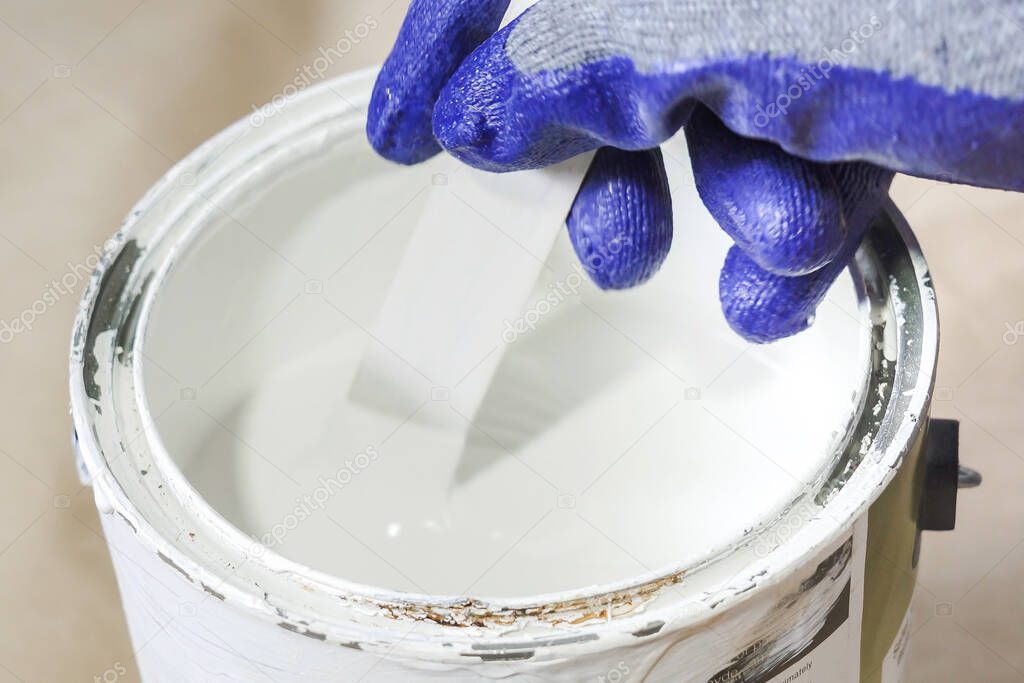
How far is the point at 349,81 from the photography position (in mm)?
872

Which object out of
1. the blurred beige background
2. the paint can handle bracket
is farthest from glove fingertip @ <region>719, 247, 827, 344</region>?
the blurred beige background

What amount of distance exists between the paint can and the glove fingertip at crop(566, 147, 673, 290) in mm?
110

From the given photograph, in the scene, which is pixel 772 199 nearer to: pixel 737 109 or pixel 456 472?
pixel 737 109

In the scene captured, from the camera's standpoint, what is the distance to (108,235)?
48.6 inches

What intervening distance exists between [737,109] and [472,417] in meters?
0.45

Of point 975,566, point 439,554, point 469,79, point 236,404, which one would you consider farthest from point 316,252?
point 975,566

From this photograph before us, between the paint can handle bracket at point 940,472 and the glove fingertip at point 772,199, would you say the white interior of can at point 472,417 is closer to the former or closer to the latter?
the paint can handle bracket at point 940,472

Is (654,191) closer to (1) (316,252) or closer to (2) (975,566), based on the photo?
(1) (316,252)

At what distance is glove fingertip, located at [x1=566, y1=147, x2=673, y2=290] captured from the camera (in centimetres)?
63

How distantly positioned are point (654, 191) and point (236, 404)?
0.43 meters

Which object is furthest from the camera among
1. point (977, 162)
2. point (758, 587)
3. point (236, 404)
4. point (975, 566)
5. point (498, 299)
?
point (975, 566)

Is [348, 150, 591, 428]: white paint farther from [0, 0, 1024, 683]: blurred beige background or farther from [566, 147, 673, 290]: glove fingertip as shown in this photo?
[0, 0, 1024, 683]: blurred beige background

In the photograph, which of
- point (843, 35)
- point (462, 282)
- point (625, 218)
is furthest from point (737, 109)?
point (462, 282)

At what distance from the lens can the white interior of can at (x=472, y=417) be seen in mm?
860
